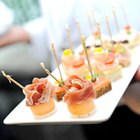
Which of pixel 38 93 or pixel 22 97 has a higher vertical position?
pixel 38 93

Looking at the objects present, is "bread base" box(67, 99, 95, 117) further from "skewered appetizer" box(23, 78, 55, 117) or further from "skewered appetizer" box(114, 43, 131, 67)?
"skewered appetizer" box(114, 43, 131, 67)

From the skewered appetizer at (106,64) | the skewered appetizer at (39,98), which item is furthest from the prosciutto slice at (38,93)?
the skewered appetizer at (106,64)

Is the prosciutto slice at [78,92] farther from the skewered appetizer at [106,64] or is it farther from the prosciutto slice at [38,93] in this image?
the skewered appetizer at [106,64]

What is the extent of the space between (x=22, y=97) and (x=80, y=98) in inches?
24.3

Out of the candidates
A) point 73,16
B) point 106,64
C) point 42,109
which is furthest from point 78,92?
point 73,16

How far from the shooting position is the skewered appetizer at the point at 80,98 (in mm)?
941

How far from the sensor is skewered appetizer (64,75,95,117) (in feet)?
3.09

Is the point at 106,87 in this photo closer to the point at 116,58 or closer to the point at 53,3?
the point at 116,58

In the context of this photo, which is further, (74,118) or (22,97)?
(22,97)

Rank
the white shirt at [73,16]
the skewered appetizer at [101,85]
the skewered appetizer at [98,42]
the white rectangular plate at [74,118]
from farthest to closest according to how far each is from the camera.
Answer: the white shirt at [73,16] → the skewered appetizer at [98,42] → the skewered appetizer at [101,85] → the white rectangular plate at [74,118]

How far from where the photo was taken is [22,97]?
152 centimetres

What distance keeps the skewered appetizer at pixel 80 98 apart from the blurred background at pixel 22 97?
1.59ft

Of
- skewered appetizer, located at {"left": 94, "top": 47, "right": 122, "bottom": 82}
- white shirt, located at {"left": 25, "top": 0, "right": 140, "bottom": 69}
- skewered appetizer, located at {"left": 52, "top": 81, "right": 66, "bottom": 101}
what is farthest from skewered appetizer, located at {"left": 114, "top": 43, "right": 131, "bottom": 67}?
white shirt, located at {"left": 25, "top": 0, "right": 140, "bottom": 69}

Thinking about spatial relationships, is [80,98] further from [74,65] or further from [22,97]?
[22,97]
